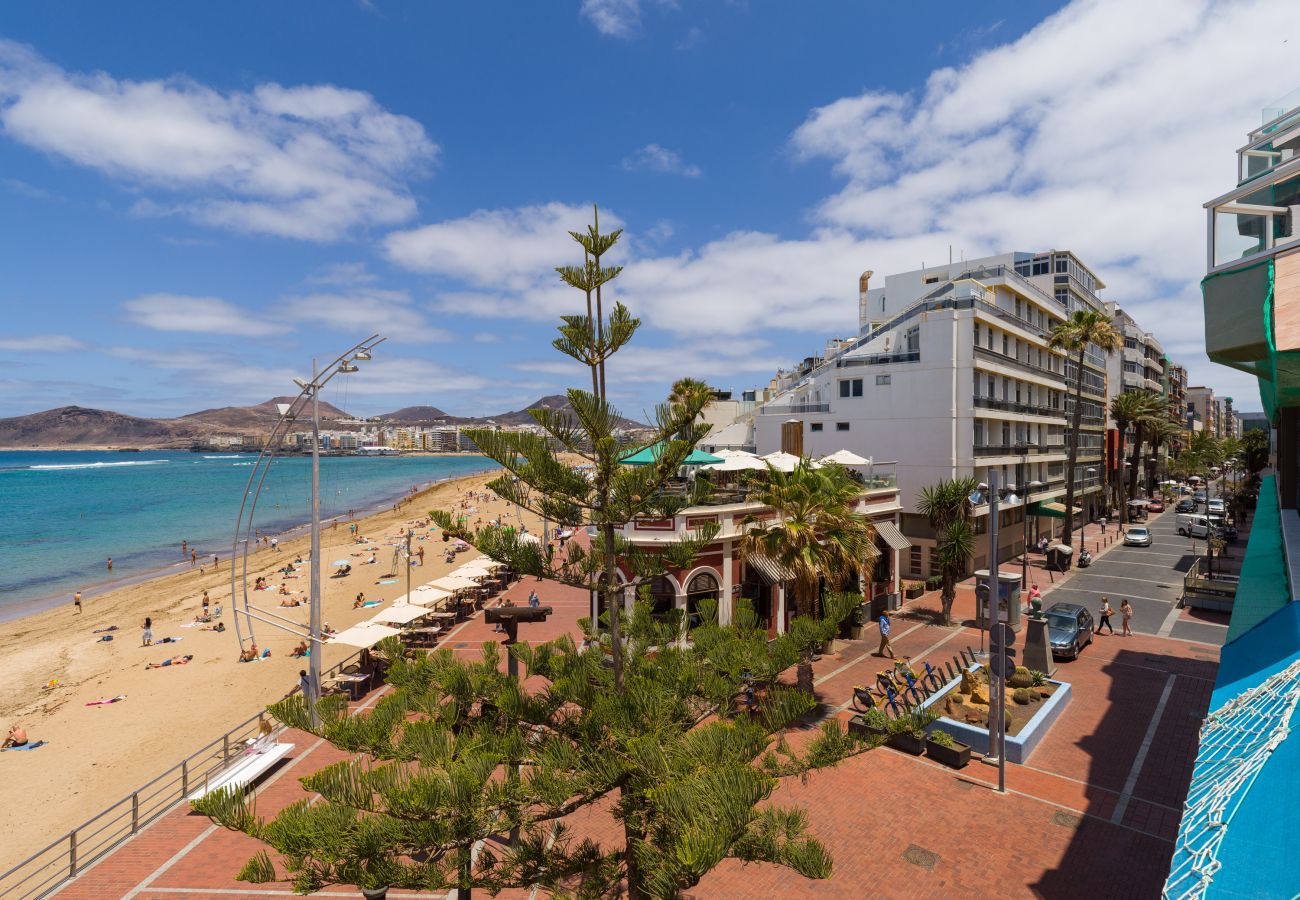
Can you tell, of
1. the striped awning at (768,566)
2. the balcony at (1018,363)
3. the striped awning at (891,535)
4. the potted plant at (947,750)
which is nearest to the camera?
the potted plant at (947,750)

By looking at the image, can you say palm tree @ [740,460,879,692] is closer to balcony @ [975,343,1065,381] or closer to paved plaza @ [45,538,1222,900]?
paved plaza @ [45,538,1222,900]

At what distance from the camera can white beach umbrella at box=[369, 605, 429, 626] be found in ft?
66.7

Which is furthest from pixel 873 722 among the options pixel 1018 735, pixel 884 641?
pixel 884 641

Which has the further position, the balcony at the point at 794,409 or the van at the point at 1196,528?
the van at the point at 1196,528

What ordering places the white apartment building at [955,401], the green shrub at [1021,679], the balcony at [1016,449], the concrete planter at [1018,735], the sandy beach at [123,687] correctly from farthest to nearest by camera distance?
the balcony at [1016,449] < the white apartment building at [955,401] < the green shrub at [1021,679] < the sandy beach at [123,687] < the concrete planter at [1018,735]

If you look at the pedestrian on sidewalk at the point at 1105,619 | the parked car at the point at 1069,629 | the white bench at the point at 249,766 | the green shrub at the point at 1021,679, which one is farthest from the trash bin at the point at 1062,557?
the white bench at the point at 249,766

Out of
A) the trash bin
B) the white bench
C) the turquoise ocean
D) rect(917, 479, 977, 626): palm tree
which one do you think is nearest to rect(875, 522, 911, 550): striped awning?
rect(917, 479, 977, 626): palm tree

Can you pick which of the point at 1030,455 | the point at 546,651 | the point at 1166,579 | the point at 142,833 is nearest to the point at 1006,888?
the point at 546,651

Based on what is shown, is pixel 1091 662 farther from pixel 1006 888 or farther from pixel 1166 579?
pixel 1166 579

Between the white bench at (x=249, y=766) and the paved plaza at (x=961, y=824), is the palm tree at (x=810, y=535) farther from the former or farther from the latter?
the white bench at (x=249, y=766)

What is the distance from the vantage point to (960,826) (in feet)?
34.4

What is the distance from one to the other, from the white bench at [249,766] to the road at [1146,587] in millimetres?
Result: 24497

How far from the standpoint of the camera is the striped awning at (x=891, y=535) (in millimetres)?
23719


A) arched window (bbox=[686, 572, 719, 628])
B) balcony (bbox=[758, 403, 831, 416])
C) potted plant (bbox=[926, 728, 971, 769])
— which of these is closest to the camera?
potted plant (bbox=[926, 728, 971, 769])
